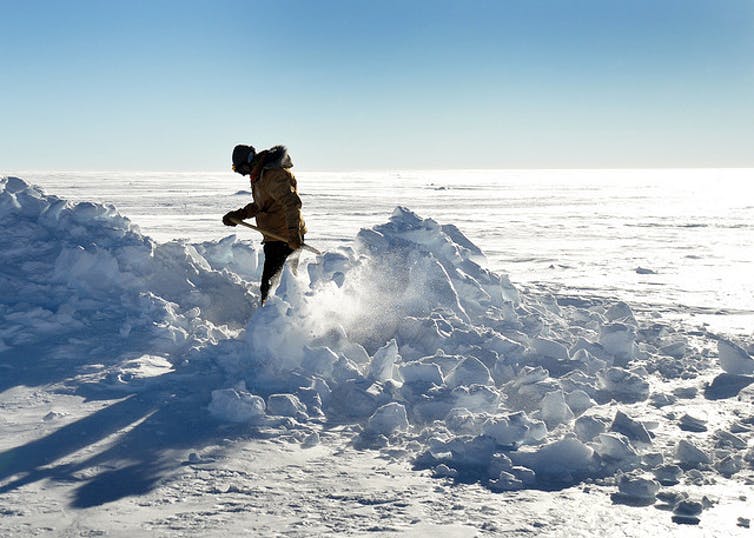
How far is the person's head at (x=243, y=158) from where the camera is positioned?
15.0 feet

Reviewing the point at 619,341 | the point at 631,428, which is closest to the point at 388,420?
the point at 631,428

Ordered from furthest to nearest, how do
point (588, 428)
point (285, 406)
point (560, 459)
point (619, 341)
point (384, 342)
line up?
point (619, 341)
point (384, 342)
point (285, 406)
point (588, 428)
point (560, 459)

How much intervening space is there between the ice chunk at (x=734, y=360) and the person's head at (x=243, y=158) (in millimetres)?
3685

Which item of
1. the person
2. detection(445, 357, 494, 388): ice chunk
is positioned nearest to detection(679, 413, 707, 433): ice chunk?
detection(445, 357, 494, 388): ice chunk

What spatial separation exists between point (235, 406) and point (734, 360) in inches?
144

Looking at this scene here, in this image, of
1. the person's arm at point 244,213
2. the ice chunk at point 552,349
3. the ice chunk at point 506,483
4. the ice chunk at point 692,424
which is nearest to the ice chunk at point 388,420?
the ice chunk at point 506,483

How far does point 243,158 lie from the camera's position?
457cm

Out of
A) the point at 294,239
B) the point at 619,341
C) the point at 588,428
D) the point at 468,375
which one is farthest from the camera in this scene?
the point at 619,341

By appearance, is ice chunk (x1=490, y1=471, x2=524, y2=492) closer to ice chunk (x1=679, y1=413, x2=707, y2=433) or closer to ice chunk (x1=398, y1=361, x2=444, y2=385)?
ice chunk (x1=398, y1=361, x2=444, y2=385)

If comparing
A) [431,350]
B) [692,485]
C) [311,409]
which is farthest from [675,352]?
[311,409]

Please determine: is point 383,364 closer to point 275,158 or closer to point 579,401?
point 579,401

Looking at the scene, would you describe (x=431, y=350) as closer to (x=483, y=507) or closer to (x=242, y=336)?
(x=242, y=336)

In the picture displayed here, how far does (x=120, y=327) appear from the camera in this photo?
5.34m

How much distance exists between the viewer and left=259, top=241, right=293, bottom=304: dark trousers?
16.4 feet
